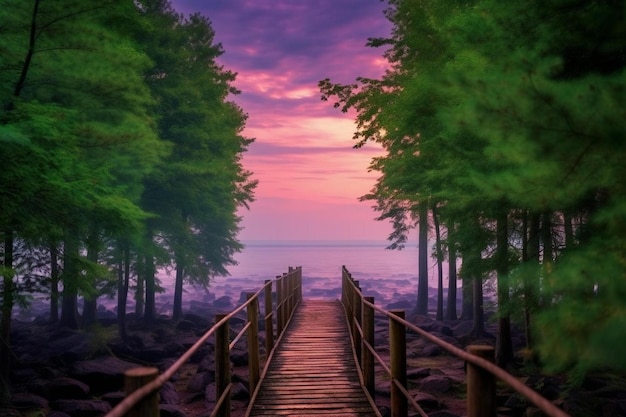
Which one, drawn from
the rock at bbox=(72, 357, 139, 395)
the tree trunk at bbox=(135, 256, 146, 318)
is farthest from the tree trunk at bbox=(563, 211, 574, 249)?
the tree trunk at bbox=(135, 256, 146, 318)

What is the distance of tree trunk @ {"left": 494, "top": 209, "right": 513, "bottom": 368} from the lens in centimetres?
1075

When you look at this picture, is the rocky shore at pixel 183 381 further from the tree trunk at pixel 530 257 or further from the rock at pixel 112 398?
the tree trunk at pixel 530 257

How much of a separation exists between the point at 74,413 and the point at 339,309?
30.8ft

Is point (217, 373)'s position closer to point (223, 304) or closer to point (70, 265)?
point (70, 265)

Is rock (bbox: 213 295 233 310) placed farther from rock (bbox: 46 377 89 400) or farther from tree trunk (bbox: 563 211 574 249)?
tree trunk (bbox: 563 211 574 249)

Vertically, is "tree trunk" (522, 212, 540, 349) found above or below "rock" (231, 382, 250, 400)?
above

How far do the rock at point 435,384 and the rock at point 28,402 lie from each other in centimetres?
873

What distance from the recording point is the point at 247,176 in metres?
30.3

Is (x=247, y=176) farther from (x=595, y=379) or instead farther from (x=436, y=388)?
(x=595, y=379)

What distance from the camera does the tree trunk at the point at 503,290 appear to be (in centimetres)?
1075

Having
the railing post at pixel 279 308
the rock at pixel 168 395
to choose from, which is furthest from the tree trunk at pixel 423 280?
the rock at pixel 168 395

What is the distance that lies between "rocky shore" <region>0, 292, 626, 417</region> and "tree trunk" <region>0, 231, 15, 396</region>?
370 mm

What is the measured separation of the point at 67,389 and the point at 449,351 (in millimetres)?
10275

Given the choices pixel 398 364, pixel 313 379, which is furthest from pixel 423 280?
pixel 398 364
